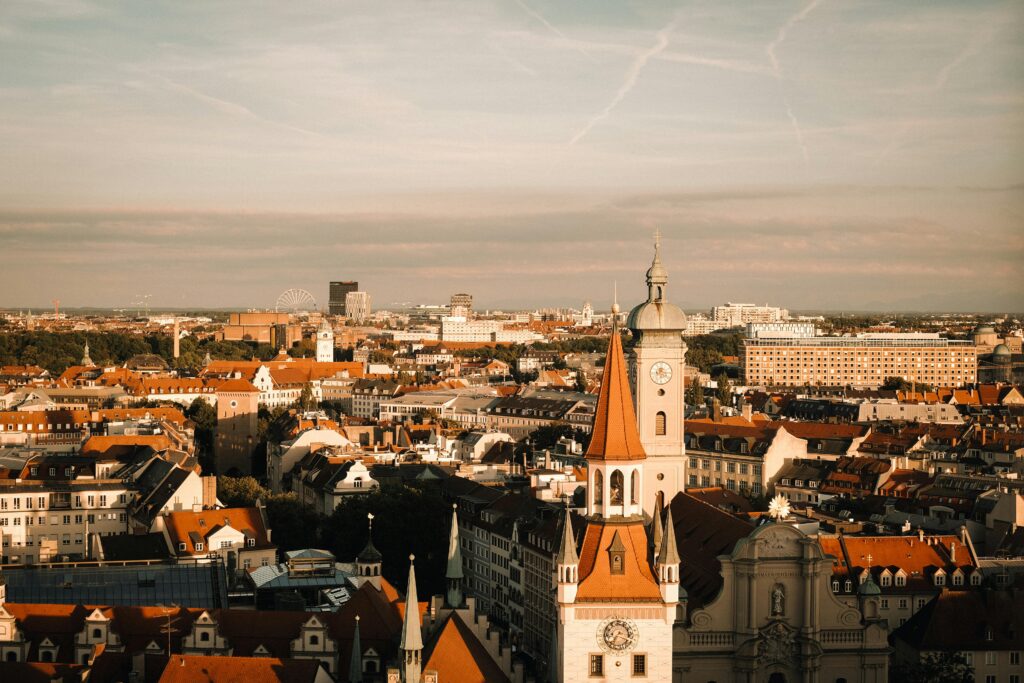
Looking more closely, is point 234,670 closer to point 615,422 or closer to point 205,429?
point 615,422

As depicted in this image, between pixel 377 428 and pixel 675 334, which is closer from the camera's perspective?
pixel 675 334

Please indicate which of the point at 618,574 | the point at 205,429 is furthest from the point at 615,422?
the point at 205,429

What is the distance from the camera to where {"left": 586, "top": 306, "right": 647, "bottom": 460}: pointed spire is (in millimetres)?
41250

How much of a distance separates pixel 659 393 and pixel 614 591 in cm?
2891

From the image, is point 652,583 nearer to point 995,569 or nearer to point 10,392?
point 995,569

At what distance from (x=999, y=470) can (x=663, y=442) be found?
4013 cm

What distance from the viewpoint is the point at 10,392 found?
16125 cm

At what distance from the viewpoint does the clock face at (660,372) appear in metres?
68.8

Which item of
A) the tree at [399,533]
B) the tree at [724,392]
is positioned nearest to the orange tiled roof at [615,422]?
the tree at [399,533]

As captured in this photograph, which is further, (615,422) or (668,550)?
(615,422)

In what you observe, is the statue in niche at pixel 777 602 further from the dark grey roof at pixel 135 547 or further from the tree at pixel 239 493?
the tree at pixel 239 493

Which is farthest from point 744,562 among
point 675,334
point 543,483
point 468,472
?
point 468,472

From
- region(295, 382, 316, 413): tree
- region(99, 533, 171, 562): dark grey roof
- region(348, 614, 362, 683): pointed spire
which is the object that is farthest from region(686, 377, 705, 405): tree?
region(348, 614, 362, 683): pointed spire

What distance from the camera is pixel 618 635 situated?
4044cm
